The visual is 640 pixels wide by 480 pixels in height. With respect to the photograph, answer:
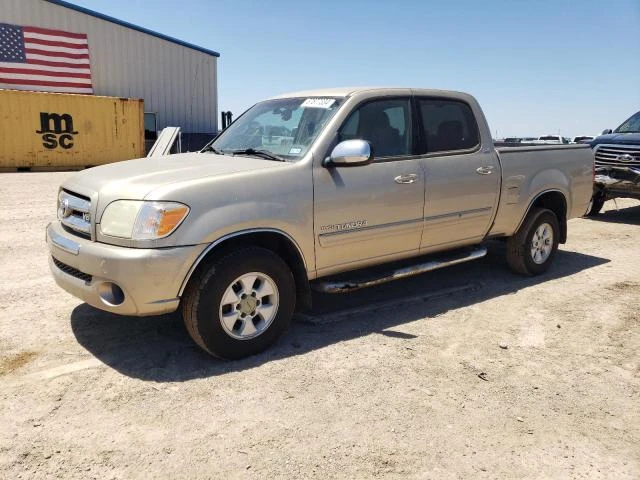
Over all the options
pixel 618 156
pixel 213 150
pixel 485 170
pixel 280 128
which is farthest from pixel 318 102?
pixel 618 156

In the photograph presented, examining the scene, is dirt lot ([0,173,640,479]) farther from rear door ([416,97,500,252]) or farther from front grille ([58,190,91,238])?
front grille ([58,190,91,238])

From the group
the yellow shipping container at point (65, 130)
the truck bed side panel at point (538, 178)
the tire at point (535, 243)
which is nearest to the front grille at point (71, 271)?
the truck bed side panel at point (538, 178)

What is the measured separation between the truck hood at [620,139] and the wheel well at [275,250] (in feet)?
27.0

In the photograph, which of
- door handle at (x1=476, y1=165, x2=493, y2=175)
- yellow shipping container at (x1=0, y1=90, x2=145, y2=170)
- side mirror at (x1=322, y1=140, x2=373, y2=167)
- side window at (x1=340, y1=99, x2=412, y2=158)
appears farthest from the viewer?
yellow shipping container at (x1=0, y1=90, x2=145, y2=170)

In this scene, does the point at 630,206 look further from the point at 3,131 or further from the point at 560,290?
the point at 3,131

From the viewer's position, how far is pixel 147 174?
3594 millimetres

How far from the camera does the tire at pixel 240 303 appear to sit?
11.3 feet

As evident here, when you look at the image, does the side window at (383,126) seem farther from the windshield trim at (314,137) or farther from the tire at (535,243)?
the tire at (535,243)

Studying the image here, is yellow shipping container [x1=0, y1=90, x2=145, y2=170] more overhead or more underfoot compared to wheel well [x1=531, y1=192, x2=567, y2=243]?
more overhead

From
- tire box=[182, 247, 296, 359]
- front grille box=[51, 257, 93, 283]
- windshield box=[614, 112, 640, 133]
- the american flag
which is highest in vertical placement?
the american flag

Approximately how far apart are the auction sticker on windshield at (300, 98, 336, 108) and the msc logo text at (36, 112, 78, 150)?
56.4 ft

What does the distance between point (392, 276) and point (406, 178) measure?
0.82m

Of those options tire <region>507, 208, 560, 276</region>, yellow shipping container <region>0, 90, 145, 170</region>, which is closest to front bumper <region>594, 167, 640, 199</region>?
tire <region>507, 208, 560, 276</region>

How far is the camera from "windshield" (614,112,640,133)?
10.6 m
